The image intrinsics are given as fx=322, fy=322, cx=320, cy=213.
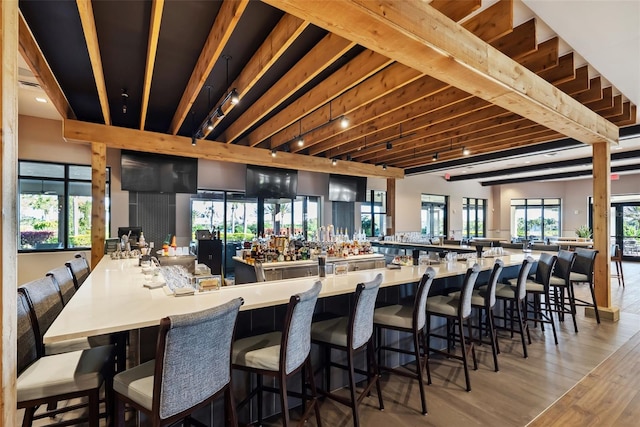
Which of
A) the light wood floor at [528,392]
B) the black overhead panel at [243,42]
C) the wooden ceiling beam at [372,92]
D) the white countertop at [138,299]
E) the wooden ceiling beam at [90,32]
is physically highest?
the black overhead panel at [243,42]

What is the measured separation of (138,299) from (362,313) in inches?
55.5

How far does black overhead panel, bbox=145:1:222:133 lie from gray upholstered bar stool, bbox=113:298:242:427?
7.68ft

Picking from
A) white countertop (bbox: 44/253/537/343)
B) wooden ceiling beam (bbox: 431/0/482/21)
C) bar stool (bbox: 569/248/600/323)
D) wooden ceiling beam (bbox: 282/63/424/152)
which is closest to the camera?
white countertop (bbox: 44/253/537/343)

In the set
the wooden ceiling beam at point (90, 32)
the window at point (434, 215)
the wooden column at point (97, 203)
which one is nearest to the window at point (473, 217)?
the window at point (434, 215)

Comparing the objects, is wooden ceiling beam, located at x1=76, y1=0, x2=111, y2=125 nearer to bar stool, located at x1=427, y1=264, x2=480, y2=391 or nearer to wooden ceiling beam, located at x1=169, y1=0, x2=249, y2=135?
wooden ceiling beam, located at x1=169, y1=0, x2=249, y2=135

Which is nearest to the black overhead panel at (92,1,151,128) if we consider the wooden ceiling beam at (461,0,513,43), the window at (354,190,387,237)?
the wooden ceiling beam at (461,0,513,43)

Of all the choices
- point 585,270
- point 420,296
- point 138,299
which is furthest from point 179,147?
point 585,270

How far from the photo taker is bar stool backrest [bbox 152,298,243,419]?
4.26 ft

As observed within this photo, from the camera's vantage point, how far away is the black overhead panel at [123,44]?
2525mm

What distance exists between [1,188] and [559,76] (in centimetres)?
440

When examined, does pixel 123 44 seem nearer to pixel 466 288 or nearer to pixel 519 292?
pixel 466 288

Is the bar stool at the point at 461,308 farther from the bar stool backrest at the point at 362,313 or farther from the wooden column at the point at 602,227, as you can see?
the wooden column at the point at 602,227

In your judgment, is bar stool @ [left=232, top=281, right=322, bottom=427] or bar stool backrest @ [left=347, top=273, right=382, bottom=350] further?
bar stool backrest @ [left=347, top=273, right=382, bottom=350]

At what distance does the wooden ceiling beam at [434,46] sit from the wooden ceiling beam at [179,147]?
4164 millimetres
